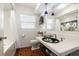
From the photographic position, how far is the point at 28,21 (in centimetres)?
261

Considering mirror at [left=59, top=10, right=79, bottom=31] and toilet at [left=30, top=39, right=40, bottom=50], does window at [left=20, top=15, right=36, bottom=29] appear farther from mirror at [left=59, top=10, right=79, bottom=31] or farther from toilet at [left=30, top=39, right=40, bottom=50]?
mirror at [left=59, top=10, right=79, bottom=31]

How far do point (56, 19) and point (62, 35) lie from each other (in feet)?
1.49

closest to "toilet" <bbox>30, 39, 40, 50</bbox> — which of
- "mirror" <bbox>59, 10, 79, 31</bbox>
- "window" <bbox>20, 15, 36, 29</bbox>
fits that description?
"window" <bbox>20, 15, 36, 29</bbox>

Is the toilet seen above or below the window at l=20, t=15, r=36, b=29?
below

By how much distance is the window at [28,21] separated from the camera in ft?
8.36

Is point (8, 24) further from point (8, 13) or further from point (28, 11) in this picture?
point (28, 11)

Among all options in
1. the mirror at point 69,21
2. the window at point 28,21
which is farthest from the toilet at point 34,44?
the mirror at point 69,21

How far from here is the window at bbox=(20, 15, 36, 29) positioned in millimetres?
2549

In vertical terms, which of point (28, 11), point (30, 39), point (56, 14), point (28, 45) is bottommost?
point (28, 45)

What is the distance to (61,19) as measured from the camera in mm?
1798

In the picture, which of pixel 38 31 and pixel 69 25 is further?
pixel 38 31

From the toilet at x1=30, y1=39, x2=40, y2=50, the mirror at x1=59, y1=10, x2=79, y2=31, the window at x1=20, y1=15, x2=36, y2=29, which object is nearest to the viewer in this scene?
the mirror at x1=59, y1=10, x2=79, y2=31

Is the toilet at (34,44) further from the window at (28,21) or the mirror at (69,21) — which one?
the mirror at (69,21)

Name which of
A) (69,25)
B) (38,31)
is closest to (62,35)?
(69,25)
